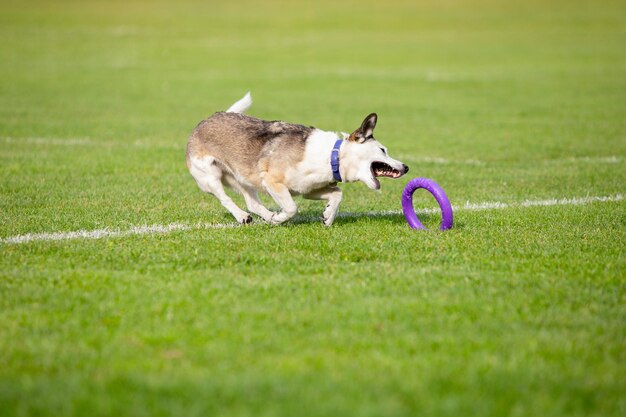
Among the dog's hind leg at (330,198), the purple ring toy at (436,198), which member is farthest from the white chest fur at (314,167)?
the purple ring toy at (436,198)

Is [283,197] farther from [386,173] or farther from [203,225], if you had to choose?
[386,173]

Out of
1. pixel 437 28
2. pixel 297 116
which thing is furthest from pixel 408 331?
pixel 437 28

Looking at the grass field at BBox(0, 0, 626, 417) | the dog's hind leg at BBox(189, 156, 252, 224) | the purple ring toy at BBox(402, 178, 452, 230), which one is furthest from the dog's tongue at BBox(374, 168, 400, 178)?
the dog's hind leg at BBox(189, 156, 252, 224)

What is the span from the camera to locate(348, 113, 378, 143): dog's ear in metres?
8.38

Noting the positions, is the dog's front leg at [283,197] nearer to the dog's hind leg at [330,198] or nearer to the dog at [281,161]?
the dog at [281,161]

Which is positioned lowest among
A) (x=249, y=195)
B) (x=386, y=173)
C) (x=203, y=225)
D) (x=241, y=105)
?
(x=203, y=225)

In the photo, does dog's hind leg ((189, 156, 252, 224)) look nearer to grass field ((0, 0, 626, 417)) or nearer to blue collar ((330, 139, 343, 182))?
grass field ((0, 0, 626, 417))

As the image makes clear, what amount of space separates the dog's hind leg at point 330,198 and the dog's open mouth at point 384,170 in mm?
473

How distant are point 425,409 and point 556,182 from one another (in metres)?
8.10

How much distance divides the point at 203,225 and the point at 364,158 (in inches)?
74.9

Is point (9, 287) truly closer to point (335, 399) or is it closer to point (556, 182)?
point (335, 399)

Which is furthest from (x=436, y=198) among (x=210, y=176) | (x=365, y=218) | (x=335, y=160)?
(x=210, y=176)

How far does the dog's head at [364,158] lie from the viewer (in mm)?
8500

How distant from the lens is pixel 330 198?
8.91m
